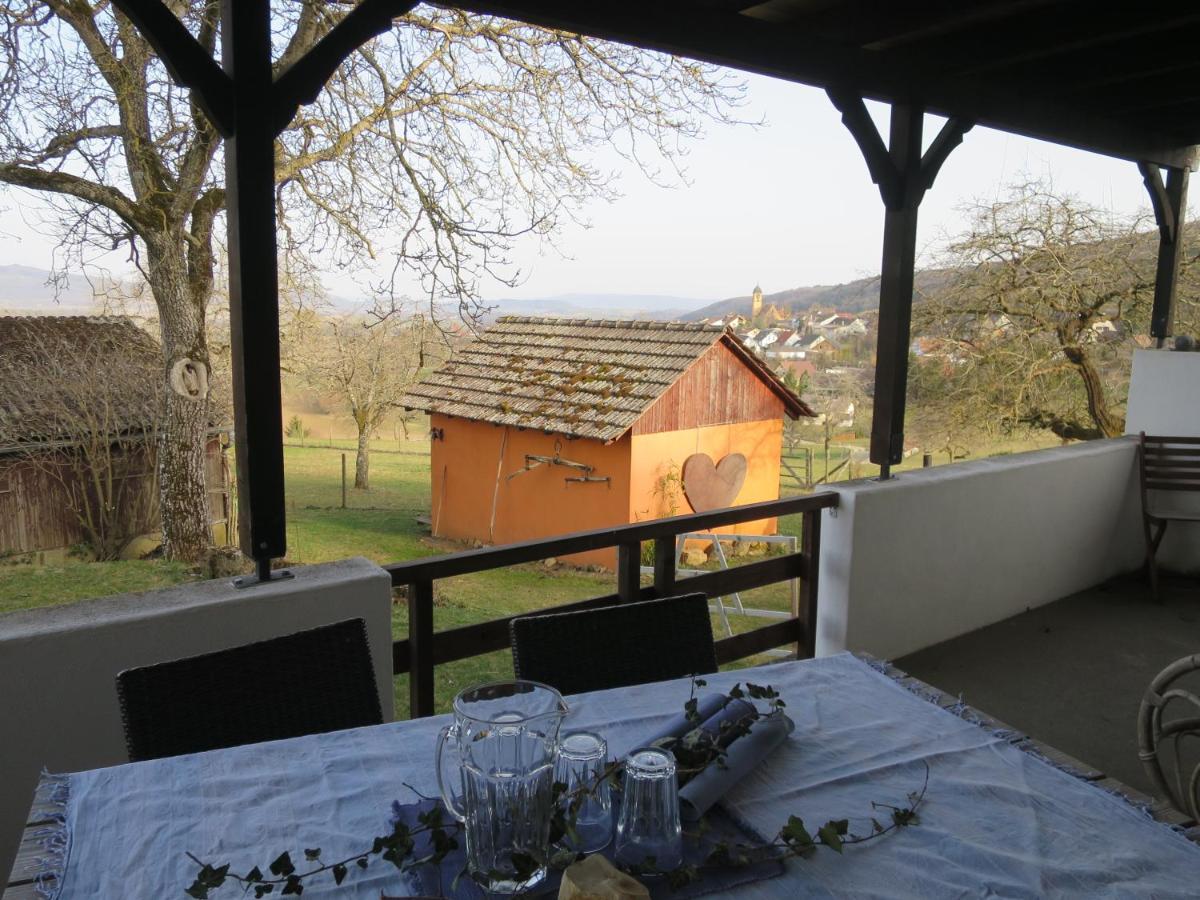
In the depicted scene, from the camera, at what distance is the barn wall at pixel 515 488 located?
33.4ft

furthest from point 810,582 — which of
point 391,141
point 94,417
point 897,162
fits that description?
point 94,417

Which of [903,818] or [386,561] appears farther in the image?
[386,561]

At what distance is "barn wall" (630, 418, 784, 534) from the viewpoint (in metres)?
10.2

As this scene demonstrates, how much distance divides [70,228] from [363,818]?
24.1ft

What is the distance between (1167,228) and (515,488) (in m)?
7.85

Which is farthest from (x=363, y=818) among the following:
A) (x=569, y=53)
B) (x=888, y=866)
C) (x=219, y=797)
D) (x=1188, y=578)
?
(x=569, y=53)

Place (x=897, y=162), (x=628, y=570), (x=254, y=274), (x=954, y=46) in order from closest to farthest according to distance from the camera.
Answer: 1. (x=254, y=274)
2. (x=628, y=570)
3. (x=954, y=46)
4. (x=897, y=162)

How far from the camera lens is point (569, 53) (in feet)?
23.6

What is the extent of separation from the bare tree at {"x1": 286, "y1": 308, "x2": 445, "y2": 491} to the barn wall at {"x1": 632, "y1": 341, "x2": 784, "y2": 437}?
2.68 m

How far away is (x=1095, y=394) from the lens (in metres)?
8.44

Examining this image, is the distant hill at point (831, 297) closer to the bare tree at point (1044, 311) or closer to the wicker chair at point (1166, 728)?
the bare tree at point (1044, 311)

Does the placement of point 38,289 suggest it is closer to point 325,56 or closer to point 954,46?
point 325,56

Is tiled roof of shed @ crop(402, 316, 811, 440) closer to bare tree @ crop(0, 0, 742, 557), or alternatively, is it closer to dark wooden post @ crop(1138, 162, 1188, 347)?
bare tree @ crop(0, 0, 742, 557)

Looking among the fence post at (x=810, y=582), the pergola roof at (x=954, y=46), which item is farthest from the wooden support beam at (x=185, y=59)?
the fence post at (x=810, y=582)
